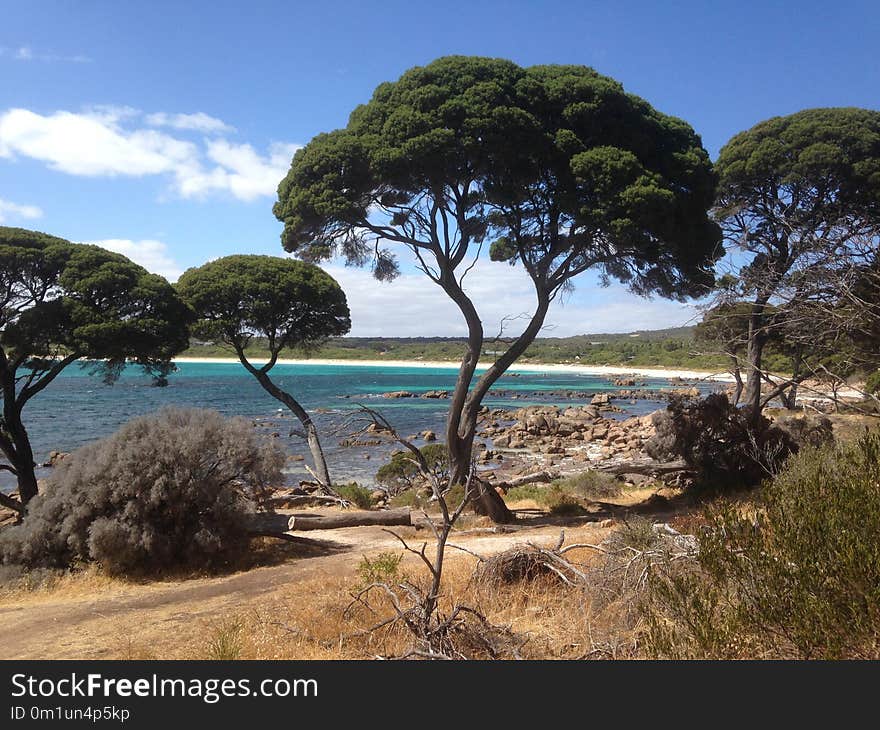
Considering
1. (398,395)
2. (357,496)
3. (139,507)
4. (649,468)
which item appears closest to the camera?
(139,507)

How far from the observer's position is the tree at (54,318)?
14.0m

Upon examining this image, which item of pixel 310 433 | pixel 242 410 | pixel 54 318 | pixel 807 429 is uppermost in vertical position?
pixel 54 318

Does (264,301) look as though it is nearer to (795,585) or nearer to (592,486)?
(592,486)

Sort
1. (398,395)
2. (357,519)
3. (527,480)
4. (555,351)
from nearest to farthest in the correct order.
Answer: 1. (357,519)
2. (527,480)
3. (398,395)
4. (555,351)

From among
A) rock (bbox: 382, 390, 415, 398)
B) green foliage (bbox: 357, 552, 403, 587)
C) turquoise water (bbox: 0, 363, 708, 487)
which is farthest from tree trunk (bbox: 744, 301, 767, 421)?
rock (bbox: 382, 390, 415, 398)

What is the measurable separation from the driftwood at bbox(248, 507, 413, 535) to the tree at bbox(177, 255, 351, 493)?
5609 millimetres

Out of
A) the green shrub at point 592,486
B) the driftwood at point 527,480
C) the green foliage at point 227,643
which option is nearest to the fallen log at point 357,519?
the green shrub at point 592,486

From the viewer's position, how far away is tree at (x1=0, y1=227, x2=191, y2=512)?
46.1 ft

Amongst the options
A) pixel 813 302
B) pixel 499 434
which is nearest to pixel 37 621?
pixel 813 302

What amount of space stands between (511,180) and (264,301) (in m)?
10.2

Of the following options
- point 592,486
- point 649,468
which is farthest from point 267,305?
point 649,468

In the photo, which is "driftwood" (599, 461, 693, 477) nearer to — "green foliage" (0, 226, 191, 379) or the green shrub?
the green shrub

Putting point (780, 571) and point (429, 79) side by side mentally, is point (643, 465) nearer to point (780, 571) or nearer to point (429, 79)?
point (429, 79)

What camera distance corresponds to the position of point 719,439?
15109 mm
